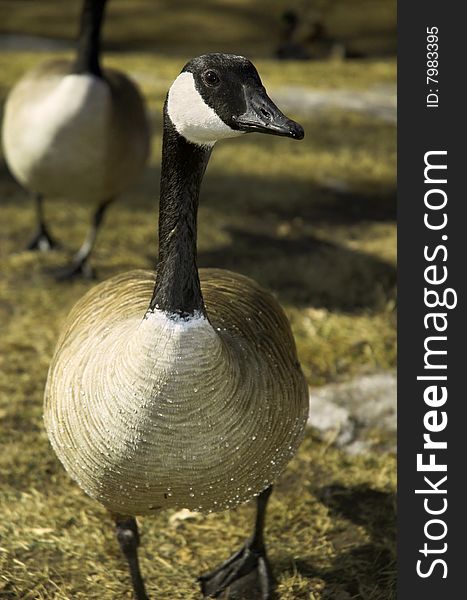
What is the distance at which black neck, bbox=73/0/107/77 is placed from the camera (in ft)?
20.3

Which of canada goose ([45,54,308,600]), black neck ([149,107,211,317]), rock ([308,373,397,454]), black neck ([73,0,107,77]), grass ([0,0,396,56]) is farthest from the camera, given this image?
grass ([0,0,396,56])

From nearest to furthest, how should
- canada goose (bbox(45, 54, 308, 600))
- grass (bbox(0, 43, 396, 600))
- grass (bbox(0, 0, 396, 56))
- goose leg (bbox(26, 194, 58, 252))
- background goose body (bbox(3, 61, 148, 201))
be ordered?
canada goose (bbox(45, 54, 308, 600)) < grass (bbox(0, 43, 396, 600)) < background goose body (bbox(3, 61, 148, 201)) < goose leg (bbox(26, 194, 58, 252)) < grass (bbox(0, 0, 396, 56))

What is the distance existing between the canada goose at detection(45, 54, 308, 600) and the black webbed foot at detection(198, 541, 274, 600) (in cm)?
56

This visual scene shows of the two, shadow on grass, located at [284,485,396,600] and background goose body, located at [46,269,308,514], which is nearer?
background goose body, located at [46,269,308,514]

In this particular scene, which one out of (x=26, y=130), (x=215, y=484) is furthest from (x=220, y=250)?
(x=215, y=484)

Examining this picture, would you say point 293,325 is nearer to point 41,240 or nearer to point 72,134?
point 72,134

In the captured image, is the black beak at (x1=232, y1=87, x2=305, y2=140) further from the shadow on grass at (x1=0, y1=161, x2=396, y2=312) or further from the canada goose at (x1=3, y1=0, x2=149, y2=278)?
the shadow on grass at (x1=0, y1=161, x2=396, y2=312)

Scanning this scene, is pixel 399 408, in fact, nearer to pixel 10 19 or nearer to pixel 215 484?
pixel 215 484

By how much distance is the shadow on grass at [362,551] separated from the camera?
3.72 metres

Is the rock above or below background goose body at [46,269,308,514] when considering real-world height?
below

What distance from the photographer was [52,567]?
375cm

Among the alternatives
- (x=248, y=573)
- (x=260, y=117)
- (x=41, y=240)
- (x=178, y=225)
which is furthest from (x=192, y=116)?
(x=41, y=240)

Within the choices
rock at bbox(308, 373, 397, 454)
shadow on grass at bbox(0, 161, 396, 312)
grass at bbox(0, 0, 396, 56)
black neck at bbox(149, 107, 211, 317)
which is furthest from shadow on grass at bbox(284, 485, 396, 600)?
grass at bbox(0, 0, 396, 56)

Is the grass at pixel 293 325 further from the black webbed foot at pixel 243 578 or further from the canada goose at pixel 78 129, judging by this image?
the canada goose at pixel 78 129
